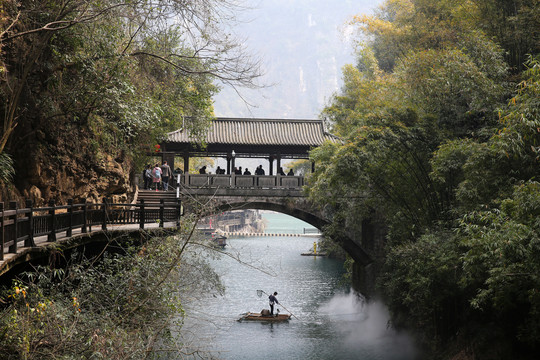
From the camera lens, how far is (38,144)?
41.1 feet

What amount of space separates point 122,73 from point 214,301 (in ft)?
47.3

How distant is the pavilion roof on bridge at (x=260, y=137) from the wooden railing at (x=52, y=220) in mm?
8503

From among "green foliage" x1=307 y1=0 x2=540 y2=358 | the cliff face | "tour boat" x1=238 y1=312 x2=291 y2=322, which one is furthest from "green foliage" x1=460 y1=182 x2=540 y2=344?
"tour boat" x1=238 y1=312 x2=291 y2=322

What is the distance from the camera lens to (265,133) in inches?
974

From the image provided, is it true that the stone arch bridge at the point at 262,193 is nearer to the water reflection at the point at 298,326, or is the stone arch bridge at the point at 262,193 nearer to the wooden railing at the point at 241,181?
the wooden railing at the point at 241,181

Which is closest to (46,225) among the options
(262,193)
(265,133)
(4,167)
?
(4,167)

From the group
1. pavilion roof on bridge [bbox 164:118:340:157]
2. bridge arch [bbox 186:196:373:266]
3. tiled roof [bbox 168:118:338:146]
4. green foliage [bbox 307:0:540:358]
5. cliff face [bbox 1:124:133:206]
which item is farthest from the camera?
tiled roof [bbox 168:118:338:146]

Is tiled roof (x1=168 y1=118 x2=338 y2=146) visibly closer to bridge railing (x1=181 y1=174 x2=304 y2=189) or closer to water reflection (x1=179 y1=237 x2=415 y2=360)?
bridge railing (x1=181 y1=174 x2=304 y2=189)

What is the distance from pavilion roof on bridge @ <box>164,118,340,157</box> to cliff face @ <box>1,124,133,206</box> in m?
7.20

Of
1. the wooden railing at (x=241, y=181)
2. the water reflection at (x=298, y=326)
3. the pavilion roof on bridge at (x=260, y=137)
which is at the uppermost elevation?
the pavilion roof on bridge at (x=260, y=137)

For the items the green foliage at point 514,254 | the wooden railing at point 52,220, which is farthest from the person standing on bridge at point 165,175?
the green foliage at point 514,254

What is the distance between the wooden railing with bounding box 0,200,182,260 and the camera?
309 inches

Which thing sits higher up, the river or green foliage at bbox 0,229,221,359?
green foliage at bbox 0,229,221,359

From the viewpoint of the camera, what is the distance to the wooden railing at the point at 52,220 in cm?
784
